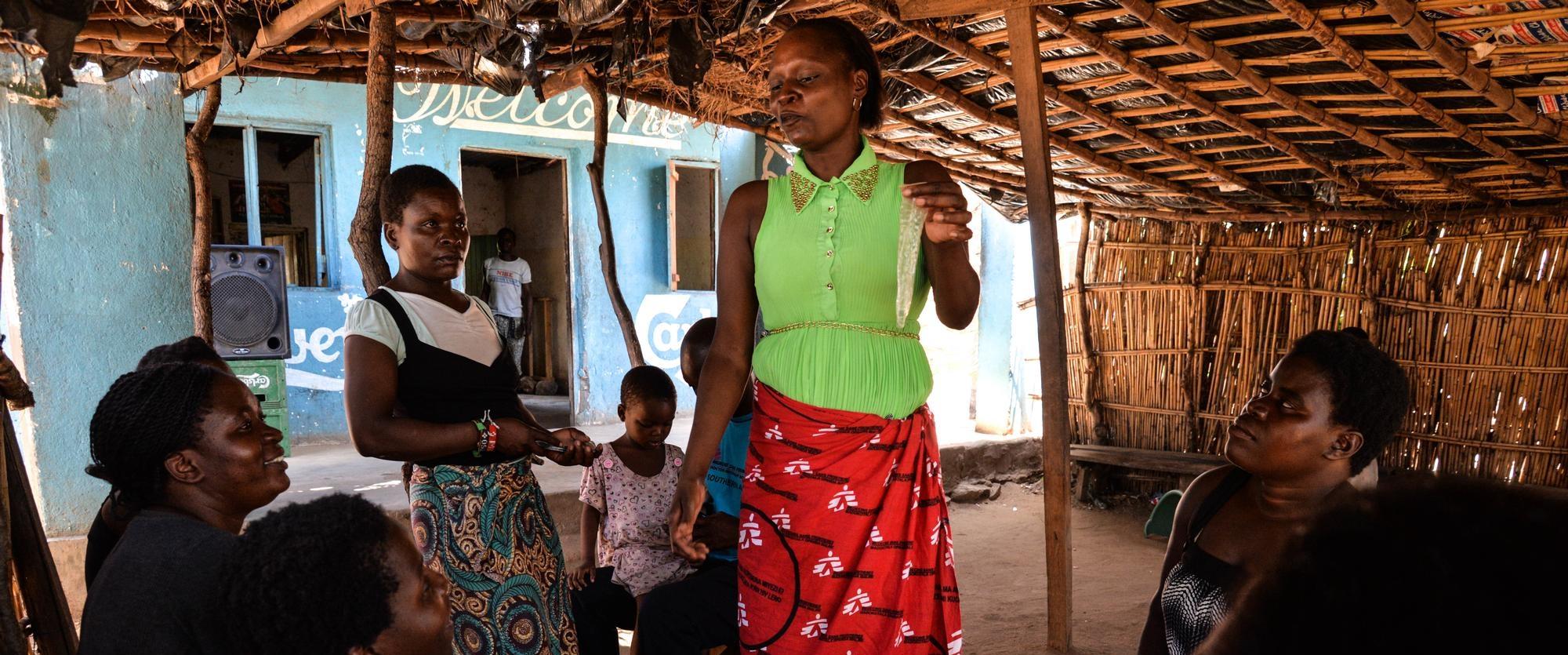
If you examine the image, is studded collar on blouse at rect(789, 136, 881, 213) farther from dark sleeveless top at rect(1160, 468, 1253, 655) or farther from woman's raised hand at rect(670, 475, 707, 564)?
dark sleeveless top at rect(1160, 468, 1253, 655)

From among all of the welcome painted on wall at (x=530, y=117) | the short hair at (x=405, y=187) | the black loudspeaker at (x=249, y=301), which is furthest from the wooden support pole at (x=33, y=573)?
the welcome painted on wall at (x=530, y=117)

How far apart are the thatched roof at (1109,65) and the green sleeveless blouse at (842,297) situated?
164 centimetres

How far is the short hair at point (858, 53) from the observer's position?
2.09 m

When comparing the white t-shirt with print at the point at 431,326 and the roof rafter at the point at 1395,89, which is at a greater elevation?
the roof rafter at the point at 1395,89

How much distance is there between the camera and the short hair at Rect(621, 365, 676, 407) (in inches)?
131

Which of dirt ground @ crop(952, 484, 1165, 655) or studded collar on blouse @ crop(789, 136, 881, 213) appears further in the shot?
dirt ground @ crop(952, 484, 1165, 655)

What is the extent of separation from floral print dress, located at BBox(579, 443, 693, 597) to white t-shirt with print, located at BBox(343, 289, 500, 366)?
106 centimetres

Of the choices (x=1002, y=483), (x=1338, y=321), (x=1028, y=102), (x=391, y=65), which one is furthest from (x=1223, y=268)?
(x=391, y=65)

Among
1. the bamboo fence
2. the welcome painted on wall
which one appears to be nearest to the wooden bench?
the bamboo fence

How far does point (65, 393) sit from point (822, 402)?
4.64 metres

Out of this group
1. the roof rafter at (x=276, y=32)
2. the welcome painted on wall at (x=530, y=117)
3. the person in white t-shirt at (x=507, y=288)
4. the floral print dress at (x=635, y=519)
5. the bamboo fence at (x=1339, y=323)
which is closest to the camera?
the floral print dress at (x=635, y=519)

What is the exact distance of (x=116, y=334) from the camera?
5.03 metres

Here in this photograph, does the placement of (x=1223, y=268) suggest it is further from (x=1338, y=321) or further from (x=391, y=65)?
(x=391, y=65)

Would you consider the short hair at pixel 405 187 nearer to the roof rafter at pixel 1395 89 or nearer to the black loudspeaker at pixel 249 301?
the roof rafter at pixel 1395 89
